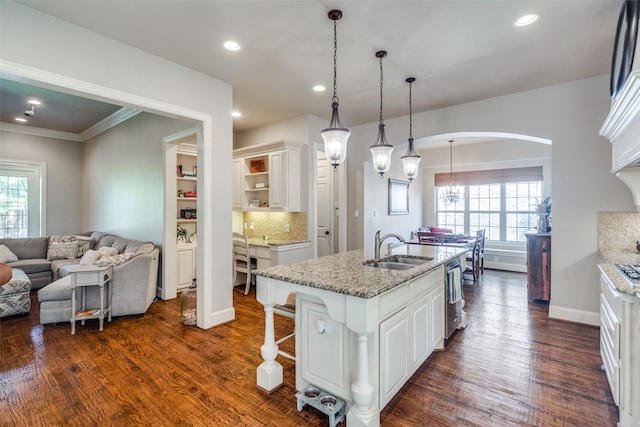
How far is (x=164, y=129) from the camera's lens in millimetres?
4512

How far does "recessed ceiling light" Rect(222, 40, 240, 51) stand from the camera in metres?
2.76

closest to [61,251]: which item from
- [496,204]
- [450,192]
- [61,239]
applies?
[61,239]

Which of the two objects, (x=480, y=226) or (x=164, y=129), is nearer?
(x=164, y=129)

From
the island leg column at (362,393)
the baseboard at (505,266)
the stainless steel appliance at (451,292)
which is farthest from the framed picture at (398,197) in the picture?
the island leg column at (362,393)

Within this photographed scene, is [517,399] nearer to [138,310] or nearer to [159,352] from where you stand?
[159,352]

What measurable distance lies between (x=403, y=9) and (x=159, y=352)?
3.65 meters

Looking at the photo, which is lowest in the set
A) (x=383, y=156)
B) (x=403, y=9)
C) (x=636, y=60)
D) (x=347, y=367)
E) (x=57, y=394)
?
(x=57, y=394)

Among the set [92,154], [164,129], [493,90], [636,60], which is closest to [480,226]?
[493,90]

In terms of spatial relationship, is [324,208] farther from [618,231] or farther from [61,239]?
[61,239]

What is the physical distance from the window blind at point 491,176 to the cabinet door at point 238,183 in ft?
16.4

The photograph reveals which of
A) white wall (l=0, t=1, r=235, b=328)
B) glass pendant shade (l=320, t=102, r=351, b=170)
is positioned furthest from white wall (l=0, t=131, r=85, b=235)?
glass pendant shade (l=320, t=102, r=351, b=170)

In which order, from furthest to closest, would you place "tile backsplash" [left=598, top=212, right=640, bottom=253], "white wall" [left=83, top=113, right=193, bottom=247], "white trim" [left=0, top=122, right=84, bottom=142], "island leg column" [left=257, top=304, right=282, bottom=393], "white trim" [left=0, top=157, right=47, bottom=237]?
"white trim" [left=0, top=157, right=47, bottom=237] → "white trim" [left=0, top=122, right=84, bottom=142] → "white wall" [left=83, top=113, right=193, bottom=247] → "tile backsplash" [left=598, top=212, right=640, bottom=253] → "island leg column" [left=257, top=304, right=282, bottom=393]

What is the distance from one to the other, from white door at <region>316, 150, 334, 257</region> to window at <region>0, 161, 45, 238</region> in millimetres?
5739

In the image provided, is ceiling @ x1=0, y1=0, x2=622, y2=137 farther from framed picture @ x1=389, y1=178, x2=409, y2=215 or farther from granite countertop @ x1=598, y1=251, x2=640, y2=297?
framed picture @ x1=389, y1=178, x2=409, y2=215
